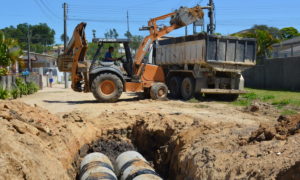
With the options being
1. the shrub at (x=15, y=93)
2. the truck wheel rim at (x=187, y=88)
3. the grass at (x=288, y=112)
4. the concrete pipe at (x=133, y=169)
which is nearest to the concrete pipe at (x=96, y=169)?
the concrete pipe at (x=133, y=169)

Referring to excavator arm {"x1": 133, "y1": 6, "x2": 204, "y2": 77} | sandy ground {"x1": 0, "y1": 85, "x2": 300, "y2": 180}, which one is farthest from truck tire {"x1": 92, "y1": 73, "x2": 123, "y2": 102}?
sandy ground {"x1": 0, "y1": 85, "x2": 300, "y2": 180}

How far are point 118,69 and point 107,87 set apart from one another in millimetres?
859

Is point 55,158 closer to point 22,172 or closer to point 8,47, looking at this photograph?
point 22,172

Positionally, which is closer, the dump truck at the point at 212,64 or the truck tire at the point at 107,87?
the truck tire at the point at 107,87

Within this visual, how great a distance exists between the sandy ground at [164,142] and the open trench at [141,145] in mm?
25

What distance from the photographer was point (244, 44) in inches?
619

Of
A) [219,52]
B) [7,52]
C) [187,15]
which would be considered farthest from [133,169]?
[7,52]

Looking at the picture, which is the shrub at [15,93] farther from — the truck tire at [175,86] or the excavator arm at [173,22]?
the truck tire at [175,86]

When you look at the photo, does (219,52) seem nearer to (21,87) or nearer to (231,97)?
(231,97)

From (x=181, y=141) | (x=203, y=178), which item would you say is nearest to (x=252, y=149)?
(x=203, y=178)

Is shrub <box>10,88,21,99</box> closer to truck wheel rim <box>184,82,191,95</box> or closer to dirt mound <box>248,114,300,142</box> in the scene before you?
truck wheel rim <box>184,82,191,95</box>

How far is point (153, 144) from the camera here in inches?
397

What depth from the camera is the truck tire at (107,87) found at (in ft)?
48.1

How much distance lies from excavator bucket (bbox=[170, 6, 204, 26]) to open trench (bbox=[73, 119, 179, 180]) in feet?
24.4
